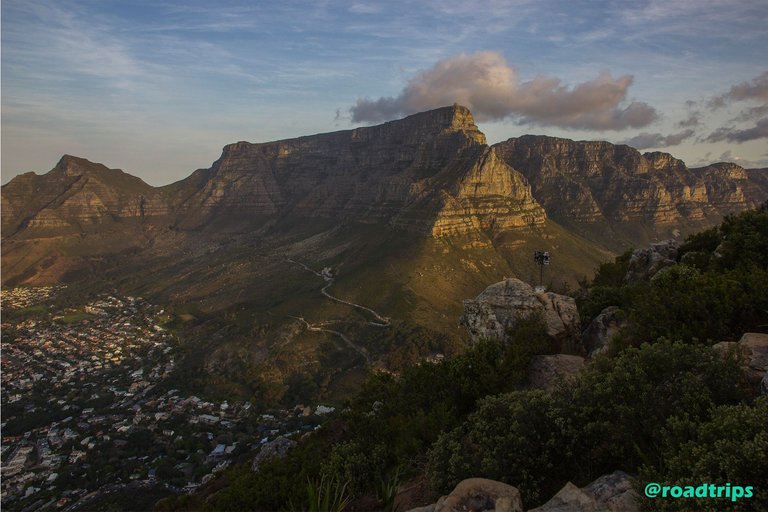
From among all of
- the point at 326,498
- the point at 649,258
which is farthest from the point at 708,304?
the point at 649,258

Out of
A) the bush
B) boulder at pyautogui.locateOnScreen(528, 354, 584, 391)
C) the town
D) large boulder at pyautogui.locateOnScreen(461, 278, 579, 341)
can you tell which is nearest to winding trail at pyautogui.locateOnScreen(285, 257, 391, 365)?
the town

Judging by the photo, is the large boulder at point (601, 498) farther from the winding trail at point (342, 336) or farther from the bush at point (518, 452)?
the winding trail at point (342, 336)

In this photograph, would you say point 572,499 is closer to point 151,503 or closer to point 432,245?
point 151,503

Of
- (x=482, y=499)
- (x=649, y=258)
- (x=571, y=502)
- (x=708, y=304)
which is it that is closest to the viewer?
(x=571, y=502)

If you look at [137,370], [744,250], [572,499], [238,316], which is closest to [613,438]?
[572,499]

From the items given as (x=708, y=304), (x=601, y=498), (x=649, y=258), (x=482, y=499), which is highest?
(x=708, y=304)

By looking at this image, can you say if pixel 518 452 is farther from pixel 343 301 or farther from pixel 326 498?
pixel 343 301
